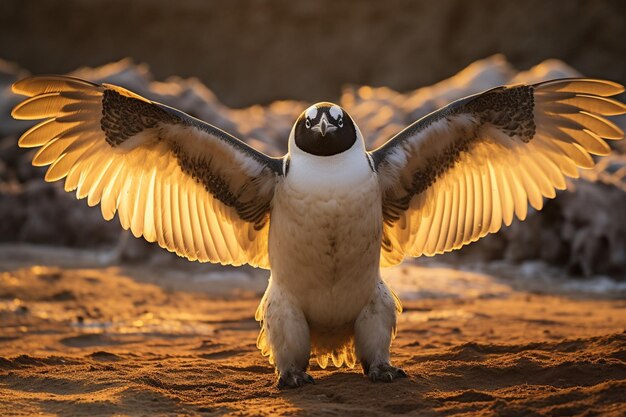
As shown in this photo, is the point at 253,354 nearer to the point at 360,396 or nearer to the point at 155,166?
the point at 155,166

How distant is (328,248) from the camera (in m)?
5.31

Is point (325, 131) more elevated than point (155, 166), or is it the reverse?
point (325, 131)

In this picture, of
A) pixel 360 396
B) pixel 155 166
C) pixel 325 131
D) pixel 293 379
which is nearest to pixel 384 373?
pixel 360 396

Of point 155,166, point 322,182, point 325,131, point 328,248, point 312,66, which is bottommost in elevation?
point 328,248

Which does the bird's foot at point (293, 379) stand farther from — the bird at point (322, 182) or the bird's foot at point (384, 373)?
the bird's foot at point (384, 373)

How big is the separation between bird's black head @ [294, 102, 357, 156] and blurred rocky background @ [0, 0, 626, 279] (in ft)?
20.5

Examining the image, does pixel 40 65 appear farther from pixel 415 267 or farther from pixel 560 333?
pixel 560 333

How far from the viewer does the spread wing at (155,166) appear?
18.3 ft

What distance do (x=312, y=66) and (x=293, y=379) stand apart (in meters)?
25.5

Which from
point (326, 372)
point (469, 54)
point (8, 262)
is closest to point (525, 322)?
point (326, 372)

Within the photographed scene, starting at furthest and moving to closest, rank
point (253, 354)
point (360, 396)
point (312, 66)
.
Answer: point (312, 66) → point (253, 354) → point (360, 396)

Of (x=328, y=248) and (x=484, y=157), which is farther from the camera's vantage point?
(x=484, y=157)

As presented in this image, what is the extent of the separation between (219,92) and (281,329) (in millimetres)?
25226

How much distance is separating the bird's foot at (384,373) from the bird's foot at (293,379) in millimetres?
352
